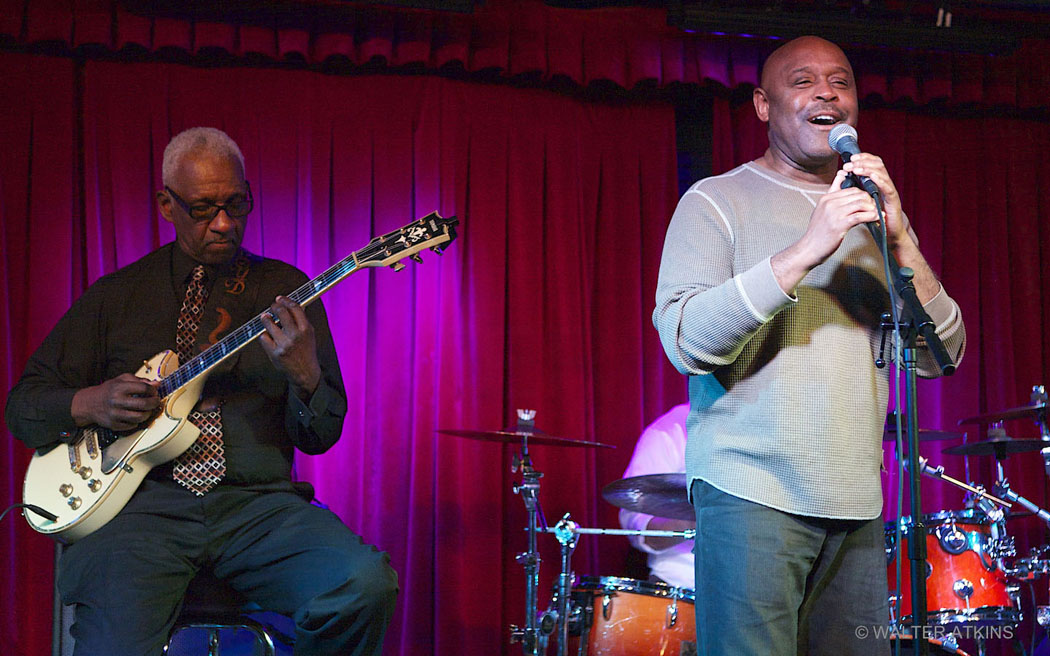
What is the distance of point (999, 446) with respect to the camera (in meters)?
4.14

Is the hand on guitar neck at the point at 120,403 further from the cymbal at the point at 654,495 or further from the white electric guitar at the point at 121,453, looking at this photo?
the cymbal at the point at 654,495

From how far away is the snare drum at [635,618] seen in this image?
3.68 meters

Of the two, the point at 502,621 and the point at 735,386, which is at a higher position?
the point at 735,386

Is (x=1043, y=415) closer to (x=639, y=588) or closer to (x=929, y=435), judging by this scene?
(x=929, y=435)

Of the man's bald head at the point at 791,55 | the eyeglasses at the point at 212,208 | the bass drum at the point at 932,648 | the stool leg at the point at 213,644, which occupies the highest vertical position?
the man's bald head at the point at 791,55

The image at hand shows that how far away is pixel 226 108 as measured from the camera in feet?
14.5

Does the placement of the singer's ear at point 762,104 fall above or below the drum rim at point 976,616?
above

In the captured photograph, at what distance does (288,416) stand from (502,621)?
187 cm

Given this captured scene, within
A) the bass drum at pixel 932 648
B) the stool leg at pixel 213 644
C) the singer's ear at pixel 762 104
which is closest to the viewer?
the singer's ear at pixel 762 104

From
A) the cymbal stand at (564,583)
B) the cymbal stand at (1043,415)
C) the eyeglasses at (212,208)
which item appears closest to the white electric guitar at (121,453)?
the eyeglasses at (212,208)

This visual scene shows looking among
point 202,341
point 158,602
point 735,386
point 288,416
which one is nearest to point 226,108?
point 202,341

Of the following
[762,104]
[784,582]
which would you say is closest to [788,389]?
[784,582]

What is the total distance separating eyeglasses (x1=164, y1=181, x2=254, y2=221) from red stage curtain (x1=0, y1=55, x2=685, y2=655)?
4.04 feet

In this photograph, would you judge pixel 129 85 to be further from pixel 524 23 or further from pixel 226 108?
pixel 524 23
